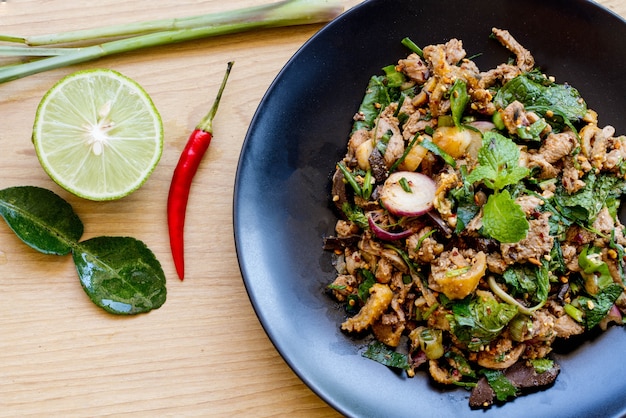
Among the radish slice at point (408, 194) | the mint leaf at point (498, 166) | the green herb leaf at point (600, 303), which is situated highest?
the mint leaf at point (498, 166)

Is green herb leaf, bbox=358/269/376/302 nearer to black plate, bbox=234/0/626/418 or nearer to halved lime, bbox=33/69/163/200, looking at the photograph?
black plate, bbox=234/0/626/418

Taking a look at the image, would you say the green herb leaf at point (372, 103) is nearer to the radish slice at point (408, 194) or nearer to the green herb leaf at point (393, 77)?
the green herb leaf at point (393, 77)

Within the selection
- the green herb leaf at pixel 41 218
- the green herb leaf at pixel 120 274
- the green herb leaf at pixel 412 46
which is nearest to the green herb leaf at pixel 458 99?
the green herb leaf at pixel 412 46

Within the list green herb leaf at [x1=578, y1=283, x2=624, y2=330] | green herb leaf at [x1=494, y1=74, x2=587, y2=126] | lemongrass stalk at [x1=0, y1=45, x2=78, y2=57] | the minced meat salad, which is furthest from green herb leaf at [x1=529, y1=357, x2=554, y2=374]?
lemongrass stalk at [x1=0, y1=45, x2=78, y2=57]

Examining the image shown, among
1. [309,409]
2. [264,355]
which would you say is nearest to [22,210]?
[264,355]

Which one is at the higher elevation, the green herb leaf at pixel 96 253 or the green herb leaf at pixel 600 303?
the green herb leaf at pixel 600 303

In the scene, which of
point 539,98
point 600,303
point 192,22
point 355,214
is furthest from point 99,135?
point 600,303
